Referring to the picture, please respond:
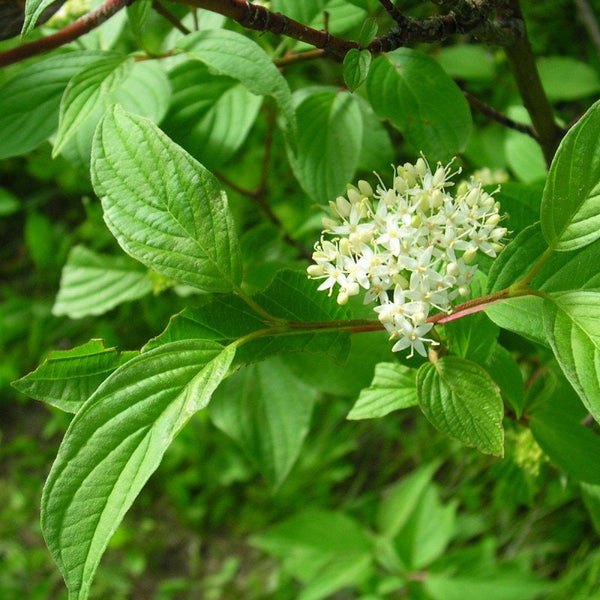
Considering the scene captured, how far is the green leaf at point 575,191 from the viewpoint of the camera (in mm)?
442

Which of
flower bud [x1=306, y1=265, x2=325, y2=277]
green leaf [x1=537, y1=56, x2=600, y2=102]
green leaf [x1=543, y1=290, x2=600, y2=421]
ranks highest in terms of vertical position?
flower bud [x1=306, y1=265, x2=325, y2=277]

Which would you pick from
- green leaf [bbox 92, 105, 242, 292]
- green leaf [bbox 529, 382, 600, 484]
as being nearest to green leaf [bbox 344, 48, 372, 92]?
green leaf [bbox 92, 105, 242, 292]

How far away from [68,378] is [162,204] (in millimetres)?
149

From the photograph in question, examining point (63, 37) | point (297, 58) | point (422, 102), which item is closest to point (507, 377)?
point (422, 102)

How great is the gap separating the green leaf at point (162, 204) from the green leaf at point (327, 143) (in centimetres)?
26

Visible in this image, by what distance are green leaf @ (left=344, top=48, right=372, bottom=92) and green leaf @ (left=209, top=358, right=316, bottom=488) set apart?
0.47 metres

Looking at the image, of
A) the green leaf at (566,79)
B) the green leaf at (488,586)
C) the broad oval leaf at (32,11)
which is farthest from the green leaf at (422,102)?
the green leaf at (488,586)

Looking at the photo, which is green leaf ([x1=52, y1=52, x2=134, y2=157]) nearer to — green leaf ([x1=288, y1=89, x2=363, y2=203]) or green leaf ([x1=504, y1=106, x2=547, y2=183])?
green leaf ([x1=288, y1=89, x2=363, y2=203])

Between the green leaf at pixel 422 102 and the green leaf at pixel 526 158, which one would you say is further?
the green leaf at pixel 526 158

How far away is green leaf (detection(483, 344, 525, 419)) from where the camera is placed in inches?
24.0

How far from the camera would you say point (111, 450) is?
0.44 m

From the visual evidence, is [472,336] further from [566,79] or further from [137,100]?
[566,79]

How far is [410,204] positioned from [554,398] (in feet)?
0.86

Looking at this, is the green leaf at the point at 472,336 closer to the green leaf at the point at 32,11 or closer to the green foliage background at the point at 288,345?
the green foliage background at the point at 288,345
